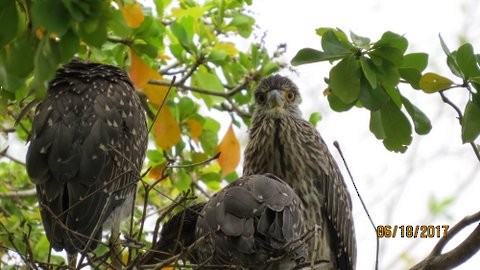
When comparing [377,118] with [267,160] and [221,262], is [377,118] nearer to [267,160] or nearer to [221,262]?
[221,262]

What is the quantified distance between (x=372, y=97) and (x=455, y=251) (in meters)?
0.62

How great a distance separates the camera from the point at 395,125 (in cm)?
334

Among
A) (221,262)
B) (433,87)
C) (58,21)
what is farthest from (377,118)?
(58,21)

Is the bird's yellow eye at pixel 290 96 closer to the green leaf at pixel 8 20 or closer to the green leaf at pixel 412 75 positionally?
the green leaf at pixel 412 75

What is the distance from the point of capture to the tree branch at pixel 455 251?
3.02m

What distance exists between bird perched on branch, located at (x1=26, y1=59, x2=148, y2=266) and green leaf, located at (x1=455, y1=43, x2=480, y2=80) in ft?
5.64

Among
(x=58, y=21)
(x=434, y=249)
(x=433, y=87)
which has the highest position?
(x=58, y=21)

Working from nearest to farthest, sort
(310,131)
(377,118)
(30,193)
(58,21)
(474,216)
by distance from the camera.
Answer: (58,21) < (474,216) < (377,118) < (310,131) < (30,193)

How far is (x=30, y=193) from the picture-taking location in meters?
5.45

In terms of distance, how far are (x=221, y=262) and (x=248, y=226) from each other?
19 cm

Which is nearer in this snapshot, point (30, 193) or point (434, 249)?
point (434, 249)

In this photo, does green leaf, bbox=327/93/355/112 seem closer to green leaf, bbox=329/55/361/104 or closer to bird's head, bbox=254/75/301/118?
green leaf, bbox=329/55/361/104

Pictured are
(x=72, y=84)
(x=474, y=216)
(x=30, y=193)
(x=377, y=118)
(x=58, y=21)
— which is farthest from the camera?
(x=30, y=193)
